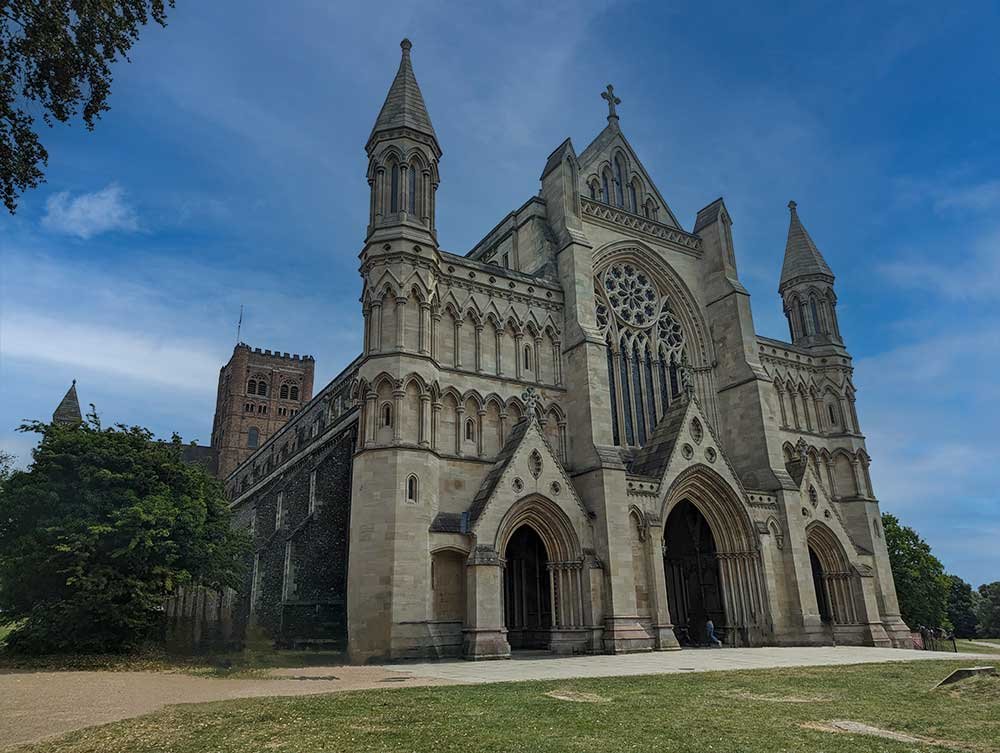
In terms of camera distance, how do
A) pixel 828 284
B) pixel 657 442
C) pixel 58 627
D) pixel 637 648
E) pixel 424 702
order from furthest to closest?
pixel 828 284 → pixel 657 442 → pixel 637 648 → pixel 58 627 → pixel 424 702

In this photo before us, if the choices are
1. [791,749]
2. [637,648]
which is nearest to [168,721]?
[791,749]

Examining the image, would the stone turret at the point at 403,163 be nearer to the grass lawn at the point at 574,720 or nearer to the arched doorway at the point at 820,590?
the grass lawn at the point at 574,720

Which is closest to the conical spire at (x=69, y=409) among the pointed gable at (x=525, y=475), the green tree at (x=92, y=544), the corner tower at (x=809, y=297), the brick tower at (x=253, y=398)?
the brick tower at (x=253, y=398)

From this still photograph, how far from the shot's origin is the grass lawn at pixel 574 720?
7930 millimetres

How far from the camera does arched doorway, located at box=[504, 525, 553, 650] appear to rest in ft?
90.4

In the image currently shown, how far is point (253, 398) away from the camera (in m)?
79.0

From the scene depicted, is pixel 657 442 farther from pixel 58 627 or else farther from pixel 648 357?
pixel 58 627

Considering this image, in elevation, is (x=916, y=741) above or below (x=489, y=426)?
below

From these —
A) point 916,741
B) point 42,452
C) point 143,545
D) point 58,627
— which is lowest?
point 916,741

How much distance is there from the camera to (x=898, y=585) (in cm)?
4797

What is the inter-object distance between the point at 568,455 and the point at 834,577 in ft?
46.7

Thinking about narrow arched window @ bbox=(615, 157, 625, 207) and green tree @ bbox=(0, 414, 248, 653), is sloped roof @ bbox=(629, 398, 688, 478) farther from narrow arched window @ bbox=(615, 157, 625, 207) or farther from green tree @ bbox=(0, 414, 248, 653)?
green tree @ bbox=(0, 414, 248, 653)

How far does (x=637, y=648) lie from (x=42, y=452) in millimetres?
20312

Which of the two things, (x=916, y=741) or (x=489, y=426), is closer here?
(x=916, y=741)
